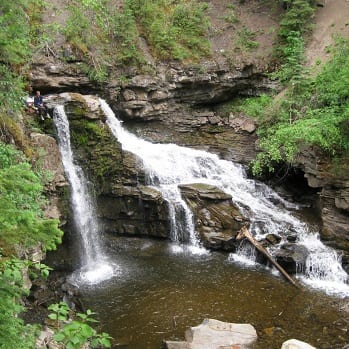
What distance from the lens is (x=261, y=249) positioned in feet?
48.6

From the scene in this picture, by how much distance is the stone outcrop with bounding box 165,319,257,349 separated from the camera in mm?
10031

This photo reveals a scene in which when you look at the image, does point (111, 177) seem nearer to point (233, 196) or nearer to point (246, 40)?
point (233, 196)

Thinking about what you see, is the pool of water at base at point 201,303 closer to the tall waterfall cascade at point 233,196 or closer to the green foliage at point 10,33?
the tall waterfall cascade at point 233,196

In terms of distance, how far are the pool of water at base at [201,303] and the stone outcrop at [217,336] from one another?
38 centimetres

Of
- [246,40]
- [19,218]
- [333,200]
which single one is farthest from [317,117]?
[19,218]

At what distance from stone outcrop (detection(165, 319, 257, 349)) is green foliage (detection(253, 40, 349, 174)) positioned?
7.76 m

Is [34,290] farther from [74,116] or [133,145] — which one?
[133,145]

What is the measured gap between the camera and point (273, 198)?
1827 cm

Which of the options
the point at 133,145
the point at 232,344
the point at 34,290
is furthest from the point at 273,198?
the point at 34,290

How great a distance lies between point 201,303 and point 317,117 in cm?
932

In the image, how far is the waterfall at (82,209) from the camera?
15719mm

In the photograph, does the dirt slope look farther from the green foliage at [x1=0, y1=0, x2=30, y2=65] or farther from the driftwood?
the green foliage at [x1=0, y1=0, x2=30, y2=65]

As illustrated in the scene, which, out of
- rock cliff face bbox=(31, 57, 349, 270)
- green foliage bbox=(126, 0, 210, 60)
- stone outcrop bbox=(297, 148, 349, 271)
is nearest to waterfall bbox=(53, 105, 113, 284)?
rock cliff face bbox=(31, 57, 349, 270)

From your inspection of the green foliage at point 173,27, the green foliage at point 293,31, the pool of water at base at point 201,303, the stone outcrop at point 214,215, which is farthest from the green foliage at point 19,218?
the green foliage at point 293,31
